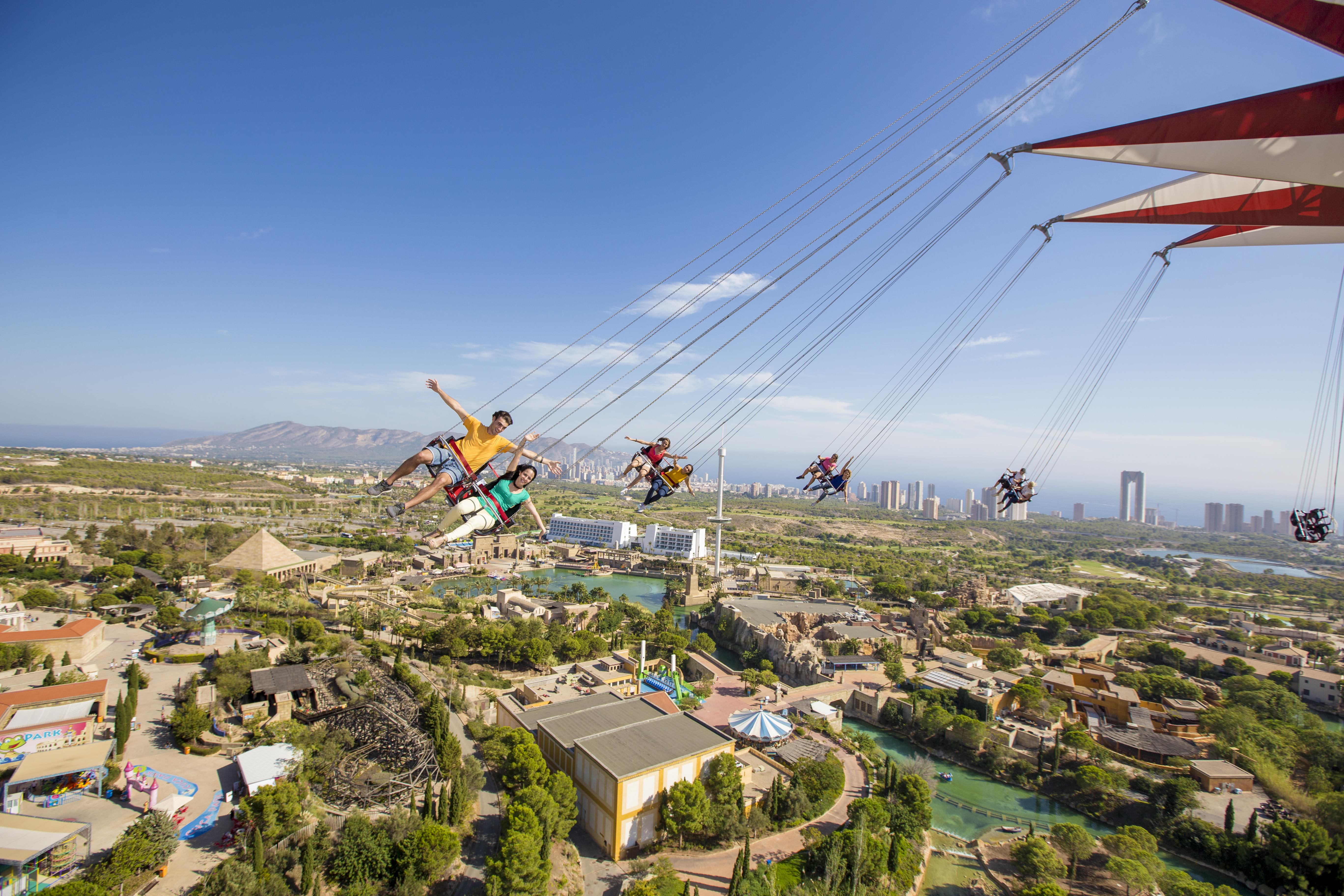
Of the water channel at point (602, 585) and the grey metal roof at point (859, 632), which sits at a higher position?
the grey metal roof at point (859, 632)

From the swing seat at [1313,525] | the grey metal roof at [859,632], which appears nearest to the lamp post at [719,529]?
the grey metal roof at [859,632]

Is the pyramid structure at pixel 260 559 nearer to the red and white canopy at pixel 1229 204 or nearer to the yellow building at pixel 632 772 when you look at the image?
the yellow building at pixel 632 772

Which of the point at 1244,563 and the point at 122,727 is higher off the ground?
the point at 122,727

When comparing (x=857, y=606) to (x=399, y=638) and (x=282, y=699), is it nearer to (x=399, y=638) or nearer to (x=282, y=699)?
(x=399, y=638)

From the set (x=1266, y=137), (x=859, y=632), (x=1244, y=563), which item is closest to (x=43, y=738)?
(x=1266, y=137)

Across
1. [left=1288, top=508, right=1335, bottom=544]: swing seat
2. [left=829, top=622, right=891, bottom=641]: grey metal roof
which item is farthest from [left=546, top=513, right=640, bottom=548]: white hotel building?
[left=1288, top=508, right=1335, bottom=544]: swing seat

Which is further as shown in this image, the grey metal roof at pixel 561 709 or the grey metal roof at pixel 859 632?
A: the grey metal roof at pixel 859 632

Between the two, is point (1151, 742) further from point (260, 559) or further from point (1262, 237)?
point (260, 559)
